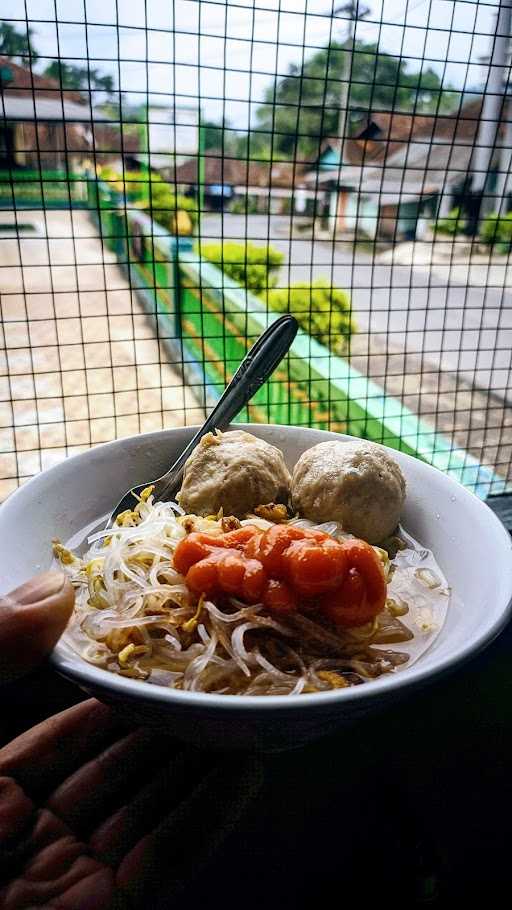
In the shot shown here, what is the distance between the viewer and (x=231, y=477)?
3.68ft

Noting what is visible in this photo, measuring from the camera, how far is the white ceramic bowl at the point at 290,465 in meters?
0.67

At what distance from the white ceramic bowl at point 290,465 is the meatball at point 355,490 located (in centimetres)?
8

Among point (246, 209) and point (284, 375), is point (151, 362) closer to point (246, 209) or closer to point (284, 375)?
point (284, 375)

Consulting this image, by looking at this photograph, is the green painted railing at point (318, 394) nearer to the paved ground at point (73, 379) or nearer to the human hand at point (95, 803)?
the paved ground at point (73, 379)

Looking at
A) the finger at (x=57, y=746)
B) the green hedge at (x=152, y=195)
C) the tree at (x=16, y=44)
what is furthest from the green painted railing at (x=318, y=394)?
the finger at (x=57, y=746)

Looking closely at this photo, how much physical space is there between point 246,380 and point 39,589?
2.12 ft

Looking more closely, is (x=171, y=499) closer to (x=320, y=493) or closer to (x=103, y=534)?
(x=103, y=534)

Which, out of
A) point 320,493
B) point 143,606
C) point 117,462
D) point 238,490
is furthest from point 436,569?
point 117,462

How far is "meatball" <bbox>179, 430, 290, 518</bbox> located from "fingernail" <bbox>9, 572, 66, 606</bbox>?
387 millimetres

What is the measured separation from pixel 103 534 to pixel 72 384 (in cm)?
392

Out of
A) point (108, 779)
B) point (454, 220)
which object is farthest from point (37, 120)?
point (108, 779)

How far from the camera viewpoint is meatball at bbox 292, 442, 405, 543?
3.52 feet

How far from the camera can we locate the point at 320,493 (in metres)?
1.09

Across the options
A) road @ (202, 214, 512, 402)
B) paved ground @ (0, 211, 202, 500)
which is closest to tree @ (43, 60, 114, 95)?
paved ground @ (0, 211, 202, 500)
